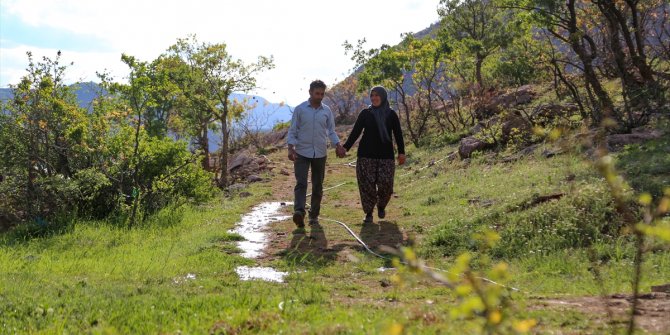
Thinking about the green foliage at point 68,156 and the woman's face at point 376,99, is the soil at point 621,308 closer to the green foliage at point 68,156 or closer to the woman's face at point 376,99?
the woman's face at point 376,99

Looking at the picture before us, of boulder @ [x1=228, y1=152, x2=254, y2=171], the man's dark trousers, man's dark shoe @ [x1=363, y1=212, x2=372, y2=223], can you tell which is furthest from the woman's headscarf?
boulder @ [x1=228, y1=152, x2=254, y2=171]

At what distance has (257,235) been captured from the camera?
7.88 m

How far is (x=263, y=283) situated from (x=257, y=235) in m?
3.07

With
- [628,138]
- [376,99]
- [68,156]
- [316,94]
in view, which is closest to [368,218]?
[376,99]

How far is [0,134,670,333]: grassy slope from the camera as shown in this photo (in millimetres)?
3543

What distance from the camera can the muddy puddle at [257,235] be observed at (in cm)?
549

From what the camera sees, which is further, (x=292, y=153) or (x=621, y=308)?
(x=292, y=153)

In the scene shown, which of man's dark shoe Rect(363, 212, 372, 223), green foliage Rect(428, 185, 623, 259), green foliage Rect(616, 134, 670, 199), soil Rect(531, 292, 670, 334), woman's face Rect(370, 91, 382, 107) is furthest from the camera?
man's dark shoe Rect(363, 212, 372, 223)

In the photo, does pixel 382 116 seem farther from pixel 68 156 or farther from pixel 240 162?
pixel 240 162

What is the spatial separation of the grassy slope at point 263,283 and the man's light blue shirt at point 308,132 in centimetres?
122

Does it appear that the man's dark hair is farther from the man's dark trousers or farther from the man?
the man's dark trousers

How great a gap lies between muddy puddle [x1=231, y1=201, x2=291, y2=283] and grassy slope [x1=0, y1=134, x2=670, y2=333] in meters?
0.20

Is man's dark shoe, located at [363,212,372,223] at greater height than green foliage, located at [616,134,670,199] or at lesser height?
lesser

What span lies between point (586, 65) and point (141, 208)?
9826 mm
